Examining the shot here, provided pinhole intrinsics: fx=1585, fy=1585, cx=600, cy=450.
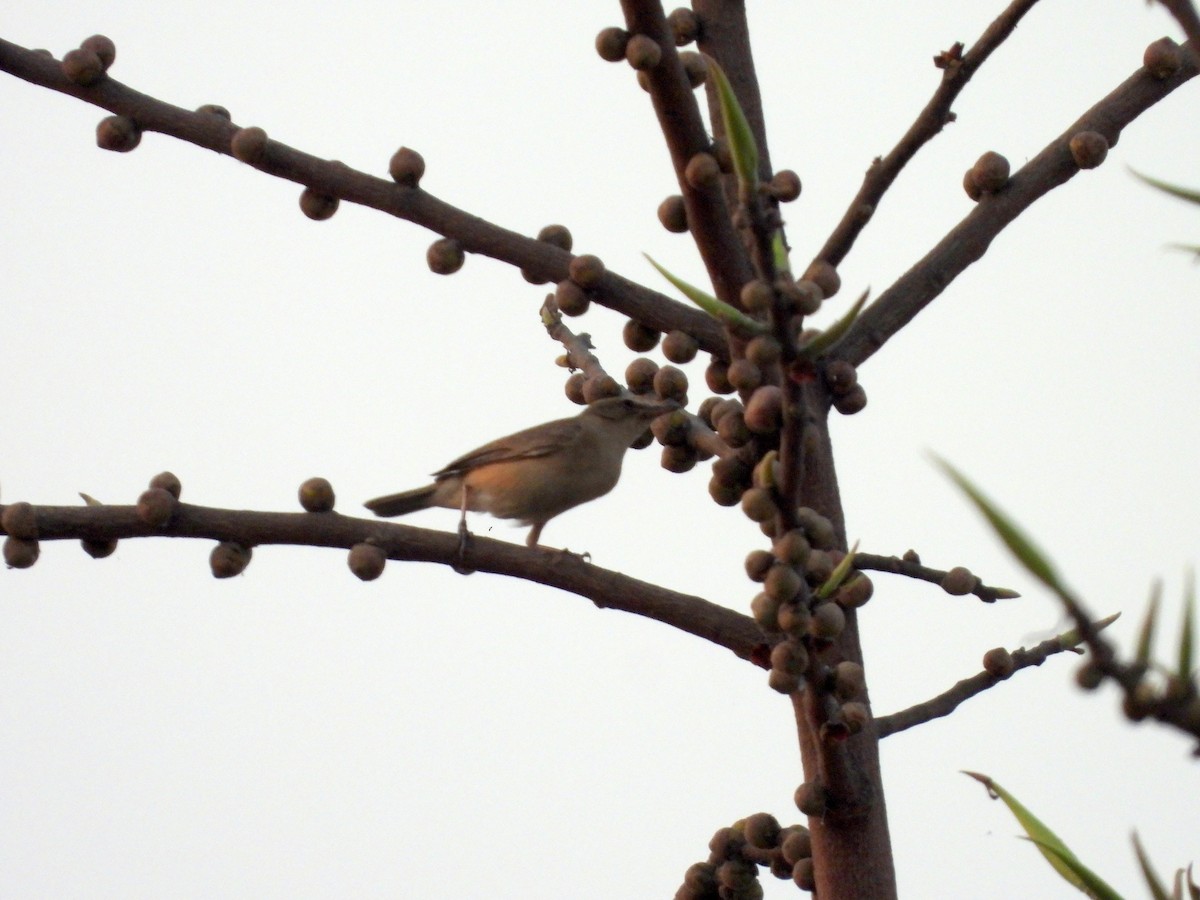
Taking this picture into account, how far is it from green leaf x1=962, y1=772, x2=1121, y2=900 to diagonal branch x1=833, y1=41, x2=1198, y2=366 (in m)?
1.17

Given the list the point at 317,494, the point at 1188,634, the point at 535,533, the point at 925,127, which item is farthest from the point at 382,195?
the point at 535,533

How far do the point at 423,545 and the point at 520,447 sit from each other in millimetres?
2975

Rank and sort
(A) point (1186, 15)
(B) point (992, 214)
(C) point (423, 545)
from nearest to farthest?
1. (A) point (1186, 15)
2. (C) point (423, 545)
3. (B) point (992, 214)

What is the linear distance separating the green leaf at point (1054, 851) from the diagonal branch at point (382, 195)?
4.18 feet

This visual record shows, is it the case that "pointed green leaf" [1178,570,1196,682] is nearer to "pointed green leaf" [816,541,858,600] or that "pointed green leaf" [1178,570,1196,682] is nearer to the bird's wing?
"pointed green leaf" [816,541,858,600]

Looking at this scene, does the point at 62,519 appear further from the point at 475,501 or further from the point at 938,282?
the point at 475,501

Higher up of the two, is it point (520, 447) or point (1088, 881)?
point (520, 447)

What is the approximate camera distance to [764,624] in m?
2.55

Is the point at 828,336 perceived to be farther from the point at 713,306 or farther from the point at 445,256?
the point at 445,256

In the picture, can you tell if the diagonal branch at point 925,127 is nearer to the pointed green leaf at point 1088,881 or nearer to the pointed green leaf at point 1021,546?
the pointed green leaf at point 1088,881

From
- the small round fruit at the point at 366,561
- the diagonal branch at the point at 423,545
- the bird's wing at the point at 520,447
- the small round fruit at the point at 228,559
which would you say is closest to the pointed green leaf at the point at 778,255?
the diagonal branch at the point at 423,545

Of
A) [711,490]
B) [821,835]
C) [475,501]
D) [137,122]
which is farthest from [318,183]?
[475,501]

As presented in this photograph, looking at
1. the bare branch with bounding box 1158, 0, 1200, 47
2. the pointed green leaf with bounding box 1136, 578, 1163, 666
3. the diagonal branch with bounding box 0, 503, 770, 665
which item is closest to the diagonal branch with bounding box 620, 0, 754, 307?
the diagonal branch with bounding box 0, 503, 770, 665

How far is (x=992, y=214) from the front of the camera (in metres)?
3.65
